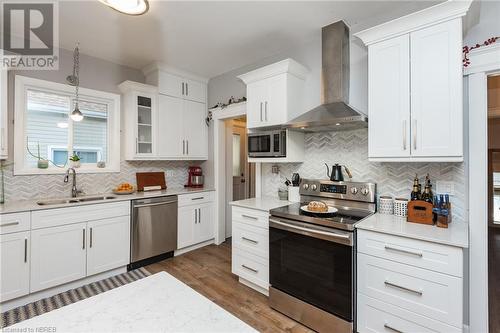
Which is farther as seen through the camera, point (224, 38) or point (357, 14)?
point (224, 38)

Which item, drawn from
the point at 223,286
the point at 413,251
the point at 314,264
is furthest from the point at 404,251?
the point at 223,286

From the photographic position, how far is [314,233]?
1970 mm

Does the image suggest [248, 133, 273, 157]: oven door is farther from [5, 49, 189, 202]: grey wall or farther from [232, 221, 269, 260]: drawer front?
[5, 49, 189, 202]: grey wall

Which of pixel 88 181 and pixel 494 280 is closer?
pixel 494 280

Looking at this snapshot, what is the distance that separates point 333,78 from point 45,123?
11.3ft

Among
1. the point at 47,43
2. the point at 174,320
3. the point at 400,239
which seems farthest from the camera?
the point at 47,43

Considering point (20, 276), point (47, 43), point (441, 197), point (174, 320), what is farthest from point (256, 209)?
point (47, 43)

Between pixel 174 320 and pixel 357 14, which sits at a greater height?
pixel 357 14

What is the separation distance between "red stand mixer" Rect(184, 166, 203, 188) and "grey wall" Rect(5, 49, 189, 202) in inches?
10.8

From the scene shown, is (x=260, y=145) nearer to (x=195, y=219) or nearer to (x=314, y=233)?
(x=314, y=233)

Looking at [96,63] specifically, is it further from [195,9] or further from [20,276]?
[20,276]

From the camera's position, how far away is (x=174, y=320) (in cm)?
78

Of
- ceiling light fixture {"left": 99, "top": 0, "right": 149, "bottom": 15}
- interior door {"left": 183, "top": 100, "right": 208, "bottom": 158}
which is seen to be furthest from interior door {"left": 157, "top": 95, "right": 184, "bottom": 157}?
ceiling light fixture {"left": 99, "top": 0, "right": 149, "bottom": 15}

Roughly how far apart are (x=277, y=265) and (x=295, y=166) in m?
1.25
